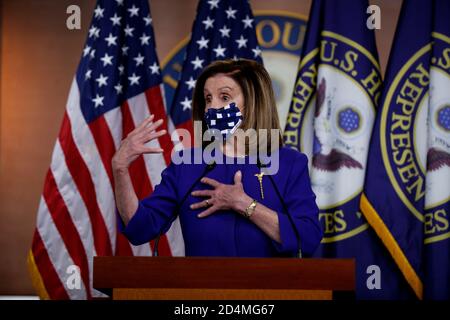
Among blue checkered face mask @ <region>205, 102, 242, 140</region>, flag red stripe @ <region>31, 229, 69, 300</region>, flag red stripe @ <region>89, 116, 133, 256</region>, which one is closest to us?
blue checkered face mask @ <region>205, 102, 242, 140</region>

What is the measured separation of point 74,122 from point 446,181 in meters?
2.29

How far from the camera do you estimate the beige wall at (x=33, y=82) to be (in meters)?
4.09

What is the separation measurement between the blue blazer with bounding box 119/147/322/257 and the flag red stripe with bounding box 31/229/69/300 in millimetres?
1809

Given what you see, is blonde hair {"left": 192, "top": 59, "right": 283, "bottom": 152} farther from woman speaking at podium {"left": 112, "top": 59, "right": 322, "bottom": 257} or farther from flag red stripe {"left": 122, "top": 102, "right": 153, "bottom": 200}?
flag red stripe {"left": 122, "top": 102, "right": 153, "bottom": 200}

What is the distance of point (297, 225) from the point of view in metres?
1.87

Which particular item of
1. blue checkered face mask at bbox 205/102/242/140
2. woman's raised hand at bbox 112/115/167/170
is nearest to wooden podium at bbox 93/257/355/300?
woman's raised hand at bbox 112/115/167/170

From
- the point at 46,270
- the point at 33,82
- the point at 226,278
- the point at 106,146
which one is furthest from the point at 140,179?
the point at 226,278

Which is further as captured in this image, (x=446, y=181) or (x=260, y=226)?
A: (x=446, y=181)

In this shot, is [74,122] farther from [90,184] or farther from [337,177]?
[337,177]

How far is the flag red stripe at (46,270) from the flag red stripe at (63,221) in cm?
14

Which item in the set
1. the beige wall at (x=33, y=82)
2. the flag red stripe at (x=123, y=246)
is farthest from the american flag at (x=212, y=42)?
the flag red stripe at (x=123, y=246)

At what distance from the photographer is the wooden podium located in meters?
1.48

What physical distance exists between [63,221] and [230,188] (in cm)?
209
